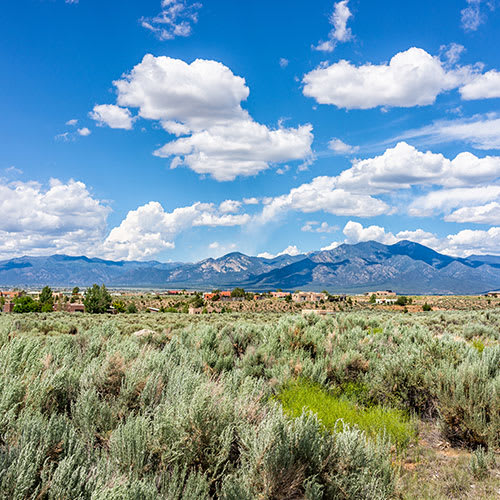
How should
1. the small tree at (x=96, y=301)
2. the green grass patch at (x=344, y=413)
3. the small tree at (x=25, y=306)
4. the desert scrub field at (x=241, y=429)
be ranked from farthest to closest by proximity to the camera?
the small tree at (x=96, y=301) → the small tree at (x=25, y=306) → the green grass patch at (x=344, y=413) → the desert scrub field at (x=241, y=429)

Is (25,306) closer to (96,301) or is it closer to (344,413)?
(96,301)

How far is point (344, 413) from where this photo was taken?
19.0ft

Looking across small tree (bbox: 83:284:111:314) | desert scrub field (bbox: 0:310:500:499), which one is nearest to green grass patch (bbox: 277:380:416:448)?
desert scrub field (bbox: 0:310:500:499)

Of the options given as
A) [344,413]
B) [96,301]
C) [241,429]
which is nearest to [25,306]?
[96,301]

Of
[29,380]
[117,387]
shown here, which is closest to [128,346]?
[117,387]

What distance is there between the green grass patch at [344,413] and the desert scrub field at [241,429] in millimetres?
32

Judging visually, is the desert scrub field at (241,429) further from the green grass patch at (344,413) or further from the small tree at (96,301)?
the small tree at (96,301)

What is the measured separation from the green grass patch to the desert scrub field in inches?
1.3

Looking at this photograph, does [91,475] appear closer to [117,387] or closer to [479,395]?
[117,387]

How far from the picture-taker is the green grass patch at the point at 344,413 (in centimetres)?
550

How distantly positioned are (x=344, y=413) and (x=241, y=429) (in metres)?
2.54

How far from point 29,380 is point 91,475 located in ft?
6.07

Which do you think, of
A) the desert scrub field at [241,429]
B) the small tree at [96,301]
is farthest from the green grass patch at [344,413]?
the small tree at [96,301]

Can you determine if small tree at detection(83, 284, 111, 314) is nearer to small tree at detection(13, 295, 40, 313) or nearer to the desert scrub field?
small tree at detection(13, 295, 40, 313)
